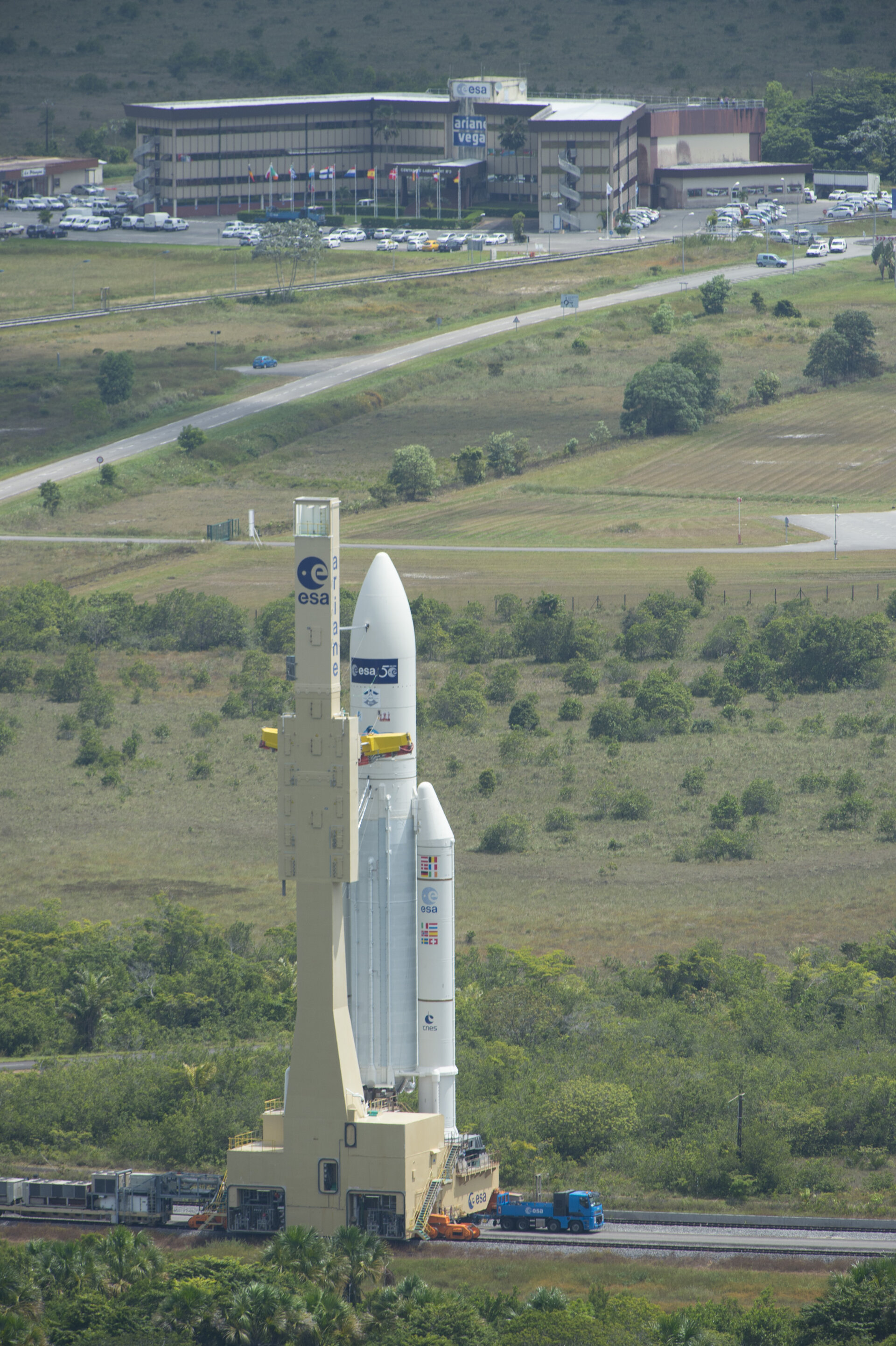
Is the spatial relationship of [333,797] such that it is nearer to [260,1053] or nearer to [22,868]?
[260,1053]

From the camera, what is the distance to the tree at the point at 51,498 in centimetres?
17488

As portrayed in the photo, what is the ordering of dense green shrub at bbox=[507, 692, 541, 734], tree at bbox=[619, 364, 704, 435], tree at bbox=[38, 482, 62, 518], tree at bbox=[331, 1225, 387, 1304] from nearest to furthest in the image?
tree at bbox=[331, 1225, 387, 1304] → dense green shrub at bbox=[507, 692, 541, 734] → tree at bbox=[38, 482, 62, 518] → tree at bbox=[619, 364, 704, 435]

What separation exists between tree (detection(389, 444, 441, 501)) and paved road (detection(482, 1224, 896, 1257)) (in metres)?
124

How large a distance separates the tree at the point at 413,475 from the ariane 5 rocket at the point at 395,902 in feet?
386

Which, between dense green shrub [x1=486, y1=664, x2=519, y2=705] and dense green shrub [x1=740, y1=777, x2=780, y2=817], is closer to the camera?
dense green shrub [x1=740, y1=777, x2=780, y2=817]

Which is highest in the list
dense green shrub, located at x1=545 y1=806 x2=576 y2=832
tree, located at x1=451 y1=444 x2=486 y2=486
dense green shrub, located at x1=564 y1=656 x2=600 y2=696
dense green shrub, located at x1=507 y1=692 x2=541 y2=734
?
tree, located at x1=451 y1=444 x2=486 y2=486

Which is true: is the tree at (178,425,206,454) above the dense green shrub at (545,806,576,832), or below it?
above

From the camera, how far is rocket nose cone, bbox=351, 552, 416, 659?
61.1 metres

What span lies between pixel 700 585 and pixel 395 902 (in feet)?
291

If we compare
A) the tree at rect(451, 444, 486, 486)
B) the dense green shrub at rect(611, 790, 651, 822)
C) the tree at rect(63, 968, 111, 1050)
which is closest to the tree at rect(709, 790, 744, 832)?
the dense green shrub at rect(611, 790, 651, 822)

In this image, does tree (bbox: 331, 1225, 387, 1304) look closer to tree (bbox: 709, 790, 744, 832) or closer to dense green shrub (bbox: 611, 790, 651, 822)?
tree (bbox: 709, 790, 744, 832)

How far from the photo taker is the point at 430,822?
61031 mm

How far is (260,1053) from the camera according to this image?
7275 centimetres

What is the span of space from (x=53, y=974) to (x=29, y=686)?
178 ft
